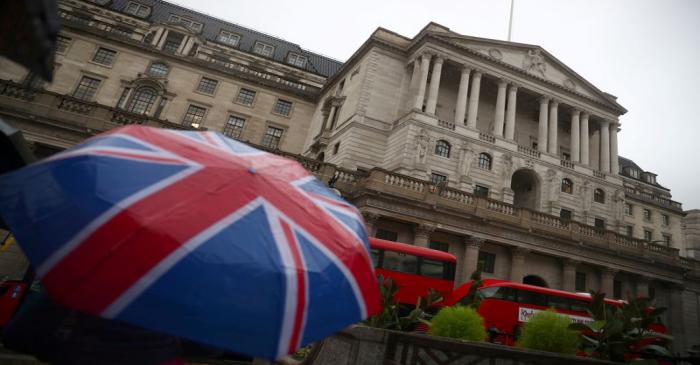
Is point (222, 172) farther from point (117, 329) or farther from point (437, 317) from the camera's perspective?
point (437, 317)

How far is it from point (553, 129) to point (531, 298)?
21.9 metres

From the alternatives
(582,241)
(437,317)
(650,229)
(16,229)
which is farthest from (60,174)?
(650,229)

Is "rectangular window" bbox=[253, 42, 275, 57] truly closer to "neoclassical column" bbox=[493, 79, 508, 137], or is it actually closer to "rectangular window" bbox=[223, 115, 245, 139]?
"rectangular window" bbox=[223, 115, 245, 139]

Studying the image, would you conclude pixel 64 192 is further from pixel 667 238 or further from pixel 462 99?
pixel 667 238

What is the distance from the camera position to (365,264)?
2.42m

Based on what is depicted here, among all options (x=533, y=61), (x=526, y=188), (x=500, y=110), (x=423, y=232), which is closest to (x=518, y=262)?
(x=423, y=232)

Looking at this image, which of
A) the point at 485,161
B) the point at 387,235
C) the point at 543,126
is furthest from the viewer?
the point at 543,126

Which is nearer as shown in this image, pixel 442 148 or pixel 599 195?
pixel 442 148

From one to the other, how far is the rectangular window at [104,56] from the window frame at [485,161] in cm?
3688

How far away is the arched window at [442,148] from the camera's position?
87.7 feet

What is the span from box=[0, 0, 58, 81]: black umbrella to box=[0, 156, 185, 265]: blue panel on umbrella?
28.4 inches

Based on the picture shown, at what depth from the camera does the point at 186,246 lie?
1.80m

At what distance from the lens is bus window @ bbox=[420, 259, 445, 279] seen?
15942 mm

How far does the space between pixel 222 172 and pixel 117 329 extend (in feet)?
3.64
